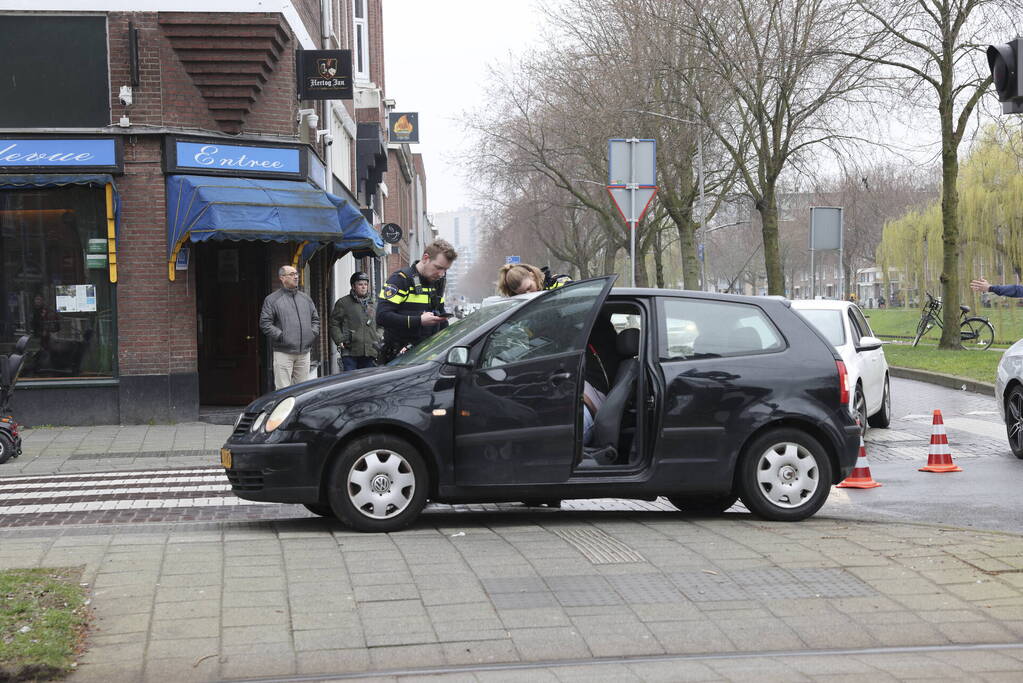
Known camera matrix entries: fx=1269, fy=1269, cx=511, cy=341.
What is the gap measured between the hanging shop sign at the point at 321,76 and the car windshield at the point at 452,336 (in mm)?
10928

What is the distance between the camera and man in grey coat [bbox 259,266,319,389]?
14.4 metres

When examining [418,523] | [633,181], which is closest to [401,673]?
[418,523]

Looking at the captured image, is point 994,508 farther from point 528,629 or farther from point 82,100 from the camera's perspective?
point 82,100

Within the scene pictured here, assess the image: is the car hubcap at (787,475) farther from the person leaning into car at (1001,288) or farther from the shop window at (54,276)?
the shop window at (54,276)

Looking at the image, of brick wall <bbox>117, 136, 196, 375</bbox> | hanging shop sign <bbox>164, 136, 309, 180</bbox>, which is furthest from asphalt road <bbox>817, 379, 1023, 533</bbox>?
brick wall <bbox>117, 136, 196, 375</bbox>

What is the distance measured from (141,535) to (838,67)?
23616 millimetres

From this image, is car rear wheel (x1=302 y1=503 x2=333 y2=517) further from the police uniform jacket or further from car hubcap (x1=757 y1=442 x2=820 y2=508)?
car hubcap (x1=757 y1=442 x2=820 y2=508)

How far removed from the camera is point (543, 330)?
25.0 ft

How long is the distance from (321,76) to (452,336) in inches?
450

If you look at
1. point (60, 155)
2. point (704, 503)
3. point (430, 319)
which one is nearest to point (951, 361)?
point (60, 155)

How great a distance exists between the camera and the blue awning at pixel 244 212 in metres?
15.7

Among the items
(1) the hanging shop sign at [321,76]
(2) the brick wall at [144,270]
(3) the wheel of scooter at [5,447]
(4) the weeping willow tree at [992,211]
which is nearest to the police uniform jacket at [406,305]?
(3) the wheel of scooter at [5,447]

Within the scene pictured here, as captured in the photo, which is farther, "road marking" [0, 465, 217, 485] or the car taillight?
"road marking" [0, 465, 217, 485]

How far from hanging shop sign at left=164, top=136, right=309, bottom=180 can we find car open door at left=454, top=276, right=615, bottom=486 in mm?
9950
